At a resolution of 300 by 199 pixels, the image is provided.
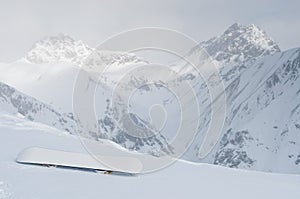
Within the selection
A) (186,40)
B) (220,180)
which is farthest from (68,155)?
(186,40)

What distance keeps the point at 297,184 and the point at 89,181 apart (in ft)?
23.9

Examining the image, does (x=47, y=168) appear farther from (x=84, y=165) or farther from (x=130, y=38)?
(x=130, y=38)

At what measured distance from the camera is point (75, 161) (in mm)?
11820

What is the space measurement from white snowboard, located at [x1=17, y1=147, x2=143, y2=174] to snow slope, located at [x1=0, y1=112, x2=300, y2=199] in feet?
1.10

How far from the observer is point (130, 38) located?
8203 mm

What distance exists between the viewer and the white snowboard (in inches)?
444

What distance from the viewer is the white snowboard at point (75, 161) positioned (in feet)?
37.0

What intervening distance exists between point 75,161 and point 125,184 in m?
2.11

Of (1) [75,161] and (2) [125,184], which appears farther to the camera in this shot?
(1) [75,161]

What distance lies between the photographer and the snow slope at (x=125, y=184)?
29.8ft

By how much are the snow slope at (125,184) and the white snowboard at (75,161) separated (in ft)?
1.10

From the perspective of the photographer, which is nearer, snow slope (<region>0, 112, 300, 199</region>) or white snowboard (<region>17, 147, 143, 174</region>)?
snow slope (<region>0, 112, 300, 199</region>)

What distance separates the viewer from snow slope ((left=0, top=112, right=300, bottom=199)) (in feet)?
29.8

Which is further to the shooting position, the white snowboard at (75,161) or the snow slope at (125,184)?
the white snowboard at (75,161)
